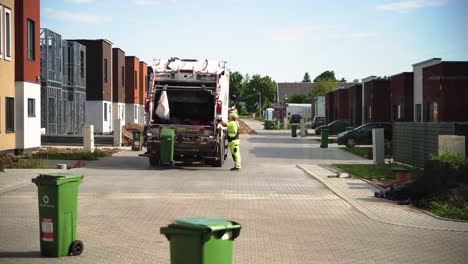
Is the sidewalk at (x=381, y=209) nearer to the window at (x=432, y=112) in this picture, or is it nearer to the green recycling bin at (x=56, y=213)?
the green recycling bin at (x=56, y=213)

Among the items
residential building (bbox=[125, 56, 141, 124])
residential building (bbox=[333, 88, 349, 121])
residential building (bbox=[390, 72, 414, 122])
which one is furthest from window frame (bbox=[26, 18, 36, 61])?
residential building (bbox=[333, 88, 349, 121])

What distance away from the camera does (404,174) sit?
1773 centimetres

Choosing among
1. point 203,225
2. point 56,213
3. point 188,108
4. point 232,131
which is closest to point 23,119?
point 188,108

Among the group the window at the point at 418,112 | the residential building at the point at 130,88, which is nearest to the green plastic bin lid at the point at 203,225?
the window at the point at 418,112

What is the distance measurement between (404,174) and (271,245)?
8.29 metres

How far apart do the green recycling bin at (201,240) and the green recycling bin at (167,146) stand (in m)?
17.1

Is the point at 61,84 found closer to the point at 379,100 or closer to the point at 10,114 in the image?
the point at 10,114

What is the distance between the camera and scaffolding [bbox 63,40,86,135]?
154 ft

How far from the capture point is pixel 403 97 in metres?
43.8

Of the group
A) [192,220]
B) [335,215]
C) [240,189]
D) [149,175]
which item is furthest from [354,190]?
[192,220]

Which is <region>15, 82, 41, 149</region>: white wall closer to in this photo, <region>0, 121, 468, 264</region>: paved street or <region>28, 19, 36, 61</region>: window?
<region>28, 19, 36, 61</region>: window

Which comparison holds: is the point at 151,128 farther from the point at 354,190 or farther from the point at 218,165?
the point at 354,190

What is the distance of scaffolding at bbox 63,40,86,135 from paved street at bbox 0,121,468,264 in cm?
2649

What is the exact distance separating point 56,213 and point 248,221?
4310mm
